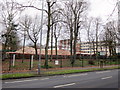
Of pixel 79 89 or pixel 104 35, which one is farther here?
pixel 104 35

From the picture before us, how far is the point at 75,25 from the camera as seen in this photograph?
93.9ft

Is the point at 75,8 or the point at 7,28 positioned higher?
the point at 75,8

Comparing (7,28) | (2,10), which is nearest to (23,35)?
(7,28)

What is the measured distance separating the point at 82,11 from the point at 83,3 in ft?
5.68

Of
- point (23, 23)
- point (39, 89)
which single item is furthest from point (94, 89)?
point (23, 23)

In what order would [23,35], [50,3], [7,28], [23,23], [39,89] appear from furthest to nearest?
[23,23]
[23,35]
[7,28]
[50,3]
[39,89]

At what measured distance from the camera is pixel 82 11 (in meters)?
29.2

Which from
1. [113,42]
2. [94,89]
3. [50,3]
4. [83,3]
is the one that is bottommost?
[94,89]

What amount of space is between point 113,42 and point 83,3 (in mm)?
22408

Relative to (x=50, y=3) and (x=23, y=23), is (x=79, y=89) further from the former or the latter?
(x=23, y=23)

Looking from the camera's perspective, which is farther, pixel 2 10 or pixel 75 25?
pixel 75 25

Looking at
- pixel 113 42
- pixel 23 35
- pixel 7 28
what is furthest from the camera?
pixel 113 42

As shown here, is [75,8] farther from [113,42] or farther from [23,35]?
[113,42]

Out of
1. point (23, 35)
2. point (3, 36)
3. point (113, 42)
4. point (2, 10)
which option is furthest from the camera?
point (113, 42)
